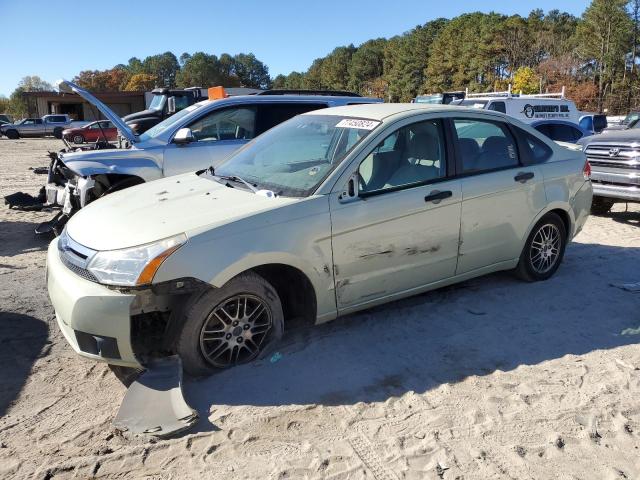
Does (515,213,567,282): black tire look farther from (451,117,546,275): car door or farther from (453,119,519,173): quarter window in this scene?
(453,119,519,173): quarter window

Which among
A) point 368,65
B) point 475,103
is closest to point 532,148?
point 475,103

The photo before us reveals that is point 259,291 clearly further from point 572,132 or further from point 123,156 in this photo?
point 572,132

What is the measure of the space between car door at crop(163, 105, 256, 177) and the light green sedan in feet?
7.66

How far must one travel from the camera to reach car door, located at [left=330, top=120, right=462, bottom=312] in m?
3.88

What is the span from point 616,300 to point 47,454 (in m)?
4.71

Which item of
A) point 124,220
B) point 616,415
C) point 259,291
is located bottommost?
point 616,415

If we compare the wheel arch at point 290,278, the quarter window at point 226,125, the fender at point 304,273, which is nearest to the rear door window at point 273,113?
the quarter window at point 226,125

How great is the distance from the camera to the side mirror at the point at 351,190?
12.6 feet

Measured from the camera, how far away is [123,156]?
6.66m

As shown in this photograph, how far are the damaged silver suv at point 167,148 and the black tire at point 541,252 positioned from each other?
3670mm

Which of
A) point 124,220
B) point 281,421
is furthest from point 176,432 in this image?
point 124,220

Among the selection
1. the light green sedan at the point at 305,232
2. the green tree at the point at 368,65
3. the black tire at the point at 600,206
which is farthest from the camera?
the green tree at the point at 368,65

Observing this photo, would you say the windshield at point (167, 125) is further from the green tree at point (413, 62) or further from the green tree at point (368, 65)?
the green tree at point (368, 65)

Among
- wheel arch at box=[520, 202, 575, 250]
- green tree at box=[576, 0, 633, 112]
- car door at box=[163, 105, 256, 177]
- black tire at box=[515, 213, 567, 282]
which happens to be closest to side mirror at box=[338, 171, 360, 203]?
wheel arch at box=[520, 202, 575, 250]
